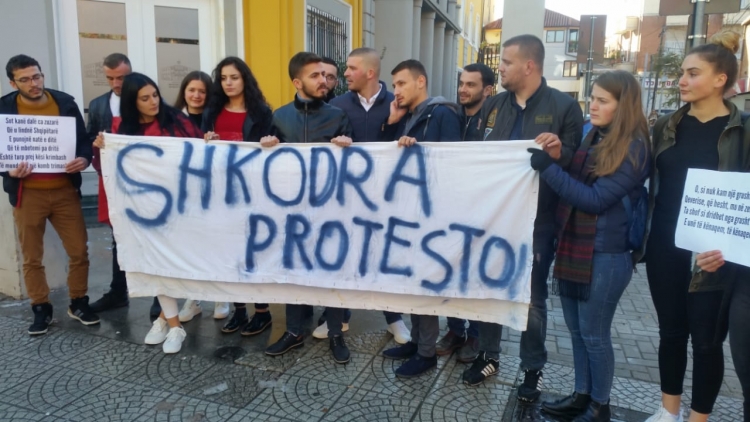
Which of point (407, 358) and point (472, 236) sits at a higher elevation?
point (472, 236)

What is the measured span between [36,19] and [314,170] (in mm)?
3561

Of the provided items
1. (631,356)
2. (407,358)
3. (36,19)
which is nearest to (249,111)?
(407,358)

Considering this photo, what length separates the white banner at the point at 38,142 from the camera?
4090 millimetres

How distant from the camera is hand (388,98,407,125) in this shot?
3.88 metres

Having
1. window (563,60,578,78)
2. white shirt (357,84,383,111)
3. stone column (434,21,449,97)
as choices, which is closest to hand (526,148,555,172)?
white shirt (357,84,383,111)

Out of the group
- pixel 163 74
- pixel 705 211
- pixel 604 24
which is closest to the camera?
pixel 705 211

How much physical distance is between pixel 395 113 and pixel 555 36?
63.7m

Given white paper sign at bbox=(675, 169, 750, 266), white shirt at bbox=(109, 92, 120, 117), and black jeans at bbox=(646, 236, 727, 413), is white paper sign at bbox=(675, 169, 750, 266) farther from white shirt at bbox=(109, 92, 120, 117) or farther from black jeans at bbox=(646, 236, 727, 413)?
white shirt at bbox=(109, 92, 120, 117)

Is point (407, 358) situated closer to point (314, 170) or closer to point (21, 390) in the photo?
point (314, 170)

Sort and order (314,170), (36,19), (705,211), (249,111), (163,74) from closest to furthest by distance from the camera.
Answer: (705,211) < (314,170) < (249,111) < (36,19) < (163,74)

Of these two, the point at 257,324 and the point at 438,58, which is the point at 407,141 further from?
the point at 438,58

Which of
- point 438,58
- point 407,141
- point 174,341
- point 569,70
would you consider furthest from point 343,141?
point 569,70

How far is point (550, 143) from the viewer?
295 centimetres

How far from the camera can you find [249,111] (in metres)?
4.17
